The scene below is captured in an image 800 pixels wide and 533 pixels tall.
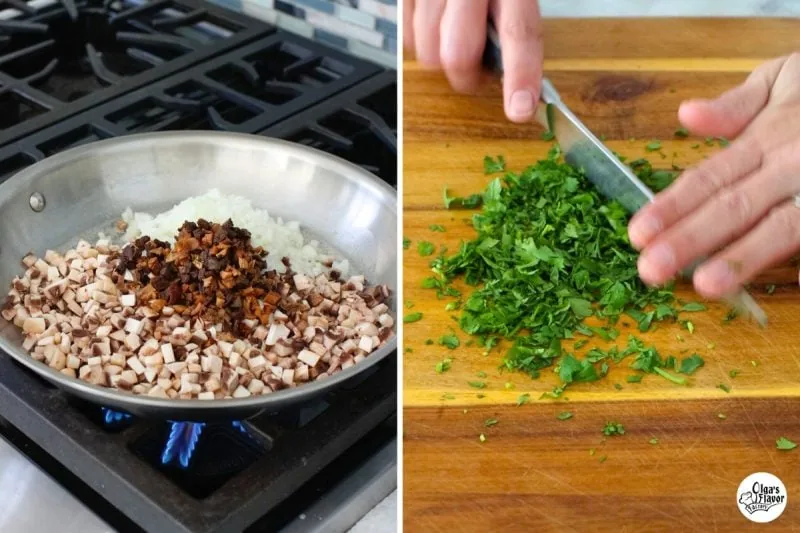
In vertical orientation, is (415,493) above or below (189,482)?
below

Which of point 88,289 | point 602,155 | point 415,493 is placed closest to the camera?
point 415,493

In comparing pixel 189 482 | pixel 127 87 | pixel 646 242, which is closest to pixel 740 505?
pixel 646 242

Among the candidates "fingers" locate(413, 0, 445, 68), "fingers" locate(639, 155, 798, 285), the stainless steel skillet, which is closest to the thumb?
"fingers" locate(639, 155, 798, 285)

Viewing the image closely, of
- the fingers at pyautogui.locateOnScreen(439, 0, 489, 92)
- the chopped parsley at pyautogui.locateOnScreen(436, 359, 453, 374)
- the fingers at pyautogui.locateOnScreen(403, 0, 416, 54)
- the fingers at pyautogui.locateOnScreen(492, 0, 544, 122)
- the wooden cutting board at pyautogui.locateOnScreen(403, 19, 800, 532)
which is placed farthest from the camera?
the fingers at pyautogui.locateOnScreen(403, 0, 416, 54)

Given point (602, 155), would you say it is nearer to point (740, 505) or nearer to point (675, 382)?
point (675, 382)

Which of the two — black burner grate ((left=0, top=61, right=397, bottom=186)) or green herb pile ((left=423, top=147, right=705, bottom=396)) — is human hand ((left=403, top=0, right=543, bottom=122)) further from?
black burner grate ((left=0, top=61, right=397, bottom=186))

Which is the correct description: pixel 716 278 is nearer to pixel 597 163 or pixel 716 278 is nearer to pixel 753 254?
pixel 753 254

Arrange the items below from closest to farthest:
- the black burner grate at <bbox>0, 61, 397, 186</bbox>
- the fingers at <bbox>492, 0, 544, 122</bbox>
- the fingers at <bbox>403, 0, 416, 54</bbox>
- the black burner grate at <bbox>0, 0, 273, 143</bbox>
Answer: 1. the fingers at <bbox>492, 0, 544, 122</bbox>
2. the fingers at <bbox>403, 0, 416, 54</bbox>
3. the black burner grate at <bbox>0, 61, 397, 186</bbox>
4. the black burner grate at <bbox>0, 0, 273, 143</bbox>
